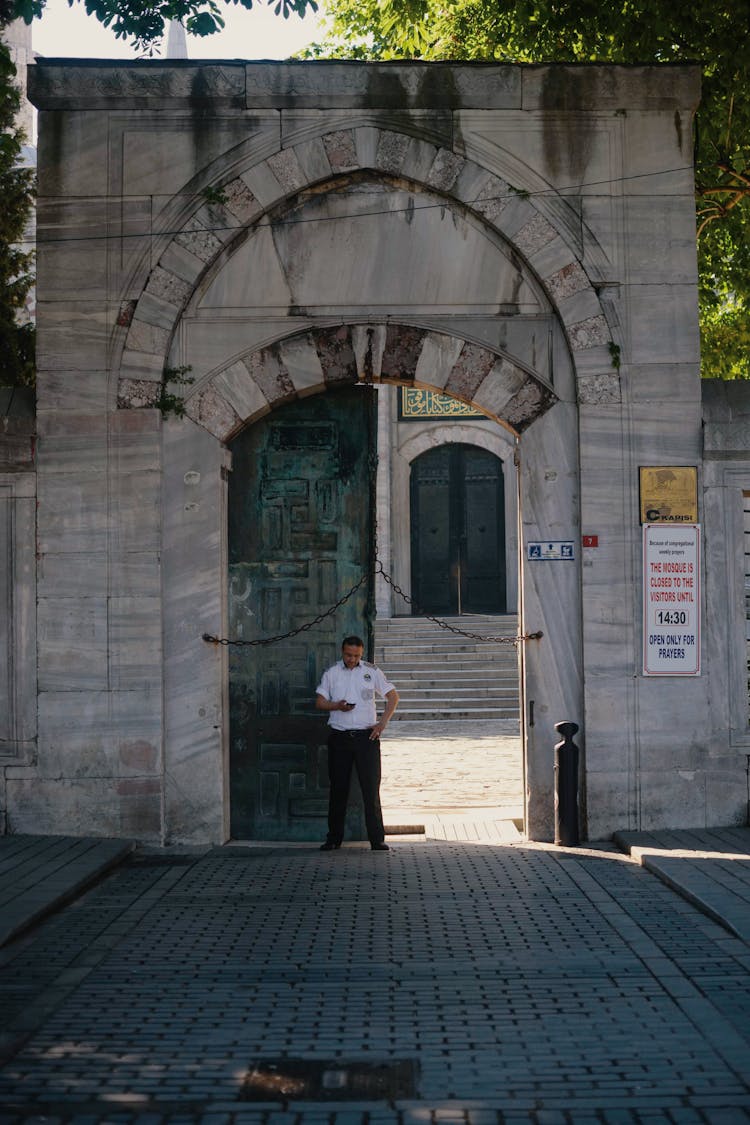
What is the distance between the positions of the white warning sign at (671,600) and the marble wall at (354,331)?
0.38 ft

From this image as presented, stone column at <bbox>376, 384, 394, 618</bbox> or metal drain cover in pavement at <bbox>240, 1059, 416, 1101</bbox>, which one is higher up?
stone column at <bbox>376, 384, 394, 618</bbox>

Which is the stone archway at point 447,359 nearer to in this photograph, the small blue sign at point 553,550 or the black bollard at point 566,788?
→ the small blue sign at point 553,550

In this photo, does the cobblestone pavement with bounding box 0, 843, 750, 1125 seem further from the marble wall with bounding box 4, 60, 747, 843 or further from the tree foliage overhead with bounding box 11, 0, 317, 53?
the tree foliage overhead with bounding box 11, 0, 317, 53

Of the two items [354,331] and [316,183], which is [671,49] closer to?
[316,183]

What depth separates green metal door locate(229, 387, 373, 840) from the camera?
1027 centimetres

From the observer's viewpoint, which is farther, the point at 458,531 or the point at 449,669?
the point at 458,531

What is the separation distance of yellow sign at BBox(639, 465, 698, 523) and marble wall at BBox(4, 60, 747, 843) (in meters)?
0.08

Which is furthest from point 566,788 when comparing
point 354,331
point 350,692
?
point 354,331

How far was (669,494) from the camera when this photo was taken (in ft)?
32.8

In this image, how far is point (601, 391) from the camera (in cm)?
1003

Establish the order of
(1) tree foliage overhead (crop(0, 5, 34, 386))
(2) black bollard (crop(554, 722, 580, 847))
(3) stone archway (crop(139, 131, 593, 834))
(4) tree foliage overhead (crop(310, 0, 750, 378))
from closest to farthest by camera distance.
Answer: (2) black bollard (crop(554, 722, 580, 847)) < (3) stone archway (crop(139, 131, 593, 834)) < (4) tree foliage overhead (crop(310, 0, 750, 378)) < (1) tree foliage overhead (crop(0, 5, 34, 386))

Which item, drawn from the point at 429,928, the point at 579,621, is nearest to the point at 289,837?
the point at 579,621

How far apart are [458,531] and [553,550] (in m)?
15.2

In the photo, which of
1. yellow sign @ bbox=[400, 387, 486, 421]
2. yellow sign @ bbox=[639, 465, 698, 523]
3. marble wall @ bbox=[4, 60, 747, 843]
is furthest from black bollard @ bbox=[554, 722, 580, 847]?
yellow sign @ bbox=[400, 387, 486, 421]
